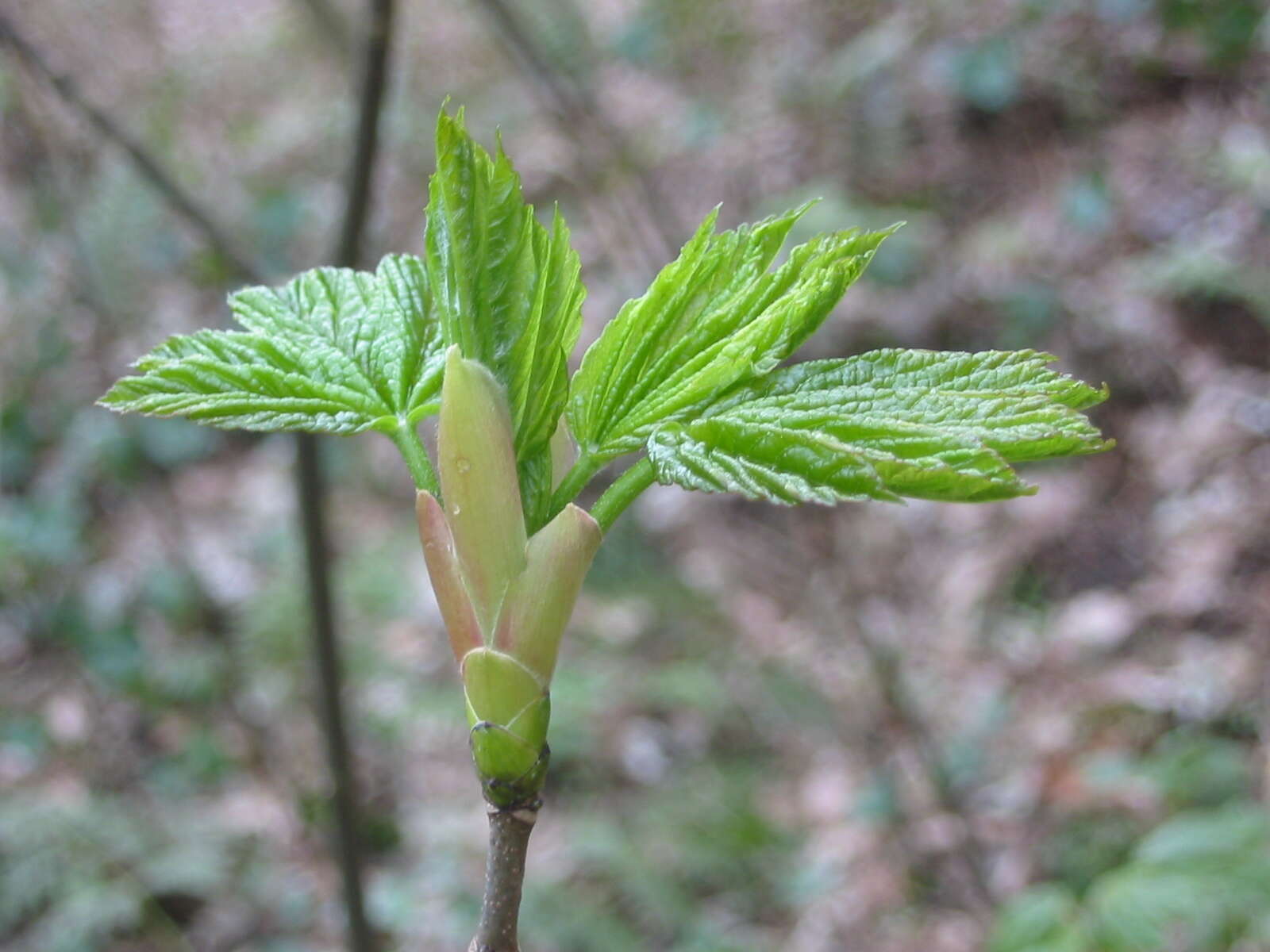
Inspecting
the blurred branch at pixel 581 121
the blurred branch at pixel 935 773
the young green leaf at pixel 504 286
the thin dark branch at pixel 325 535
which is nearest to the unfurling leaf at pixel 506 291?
the young green leaf at pixel 504 286

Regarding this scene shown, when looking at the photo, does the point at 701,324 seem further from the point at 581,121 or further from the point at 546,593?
the point at 581,121

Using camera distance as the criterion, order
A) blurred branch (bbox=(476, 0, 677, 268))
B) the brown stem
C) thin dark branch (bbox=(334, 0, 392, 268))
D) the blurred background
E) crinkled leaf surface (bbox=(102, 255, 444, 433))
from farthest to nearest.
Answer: the blurred background < blurred branch (bbox=(476, 0, 677, 268)) < thin dark branch (bbox=(334, 0, 392, 268)) < crinkled leaf surface (bbox=(102, 255, 444, 433)) < the brown stem

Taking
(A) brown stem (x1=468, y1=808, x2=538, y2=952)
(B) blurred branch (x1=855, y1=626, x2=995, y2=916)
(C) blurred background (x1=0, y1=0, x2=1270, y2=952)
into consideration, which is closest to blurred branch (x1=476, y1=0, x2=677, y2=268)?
(C) blurred background (x1=0, y1=0, x2=1270, y2=952)

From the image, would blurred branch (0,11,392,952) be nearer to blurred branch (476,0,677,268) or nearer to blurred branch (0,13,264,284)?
blurred branch (0,13,264,284)

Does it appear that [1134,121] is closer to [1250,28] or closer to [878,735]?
[1250,28]

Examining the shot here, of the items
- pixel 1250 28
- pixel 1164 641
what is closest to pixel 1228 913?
pixel 1164 641

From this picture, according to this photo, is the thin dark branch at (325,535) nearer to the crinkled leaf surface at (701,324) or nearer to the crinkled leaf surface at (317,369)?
the crinkled leaf surface at (317,369)
